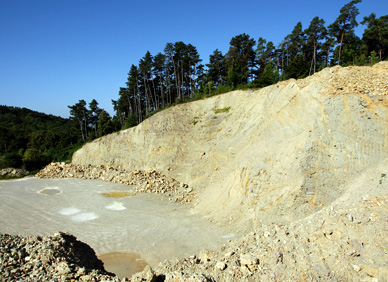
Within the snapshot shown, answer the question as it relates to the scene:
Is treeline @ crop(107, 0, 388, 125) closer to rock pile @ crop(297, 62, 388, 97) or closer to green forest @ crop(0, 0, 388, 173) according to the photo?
green forest @ crop(0, 0, 388, 173)

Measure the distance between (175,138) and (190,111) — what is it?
12.3ft

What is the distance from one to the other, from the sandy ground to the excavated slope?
205 centimetres

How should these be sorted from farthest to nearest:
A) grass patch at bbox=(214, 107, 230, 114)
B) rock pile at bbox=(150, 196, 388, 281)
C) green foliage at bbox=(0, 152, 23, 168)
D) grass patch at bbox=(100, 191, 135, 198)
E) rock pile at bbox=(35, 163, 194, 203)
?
green foliage at bbox=(0, 152, 23, 168)
grass patch at bbox=(214, 107, 230, 114)
grass patch at bbox=(100, 191, 135, 198)
rock pile at bbox=(35, 163, 194, 203)
rock pile at bbox=(150, 196, 388, 281)

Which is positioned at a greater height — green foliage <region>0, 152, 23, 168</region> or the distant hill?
the distant hill

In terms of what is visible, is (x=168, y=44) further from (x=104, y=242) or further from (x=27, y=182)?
(x=104, y=242)

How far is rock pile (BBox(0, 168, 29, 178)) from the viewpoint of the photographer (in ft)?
105

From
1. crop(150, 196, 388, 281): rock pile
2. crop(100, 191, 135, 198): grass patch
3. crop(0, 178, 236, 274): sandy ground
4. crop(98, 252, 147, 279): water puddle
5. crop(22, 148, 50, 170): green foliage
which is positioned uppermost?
crop(22, 148, 50, 170): green foliage

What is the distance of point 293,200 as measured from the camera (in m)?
12.1

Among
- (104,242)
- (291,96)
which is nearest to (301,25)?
(291,96)

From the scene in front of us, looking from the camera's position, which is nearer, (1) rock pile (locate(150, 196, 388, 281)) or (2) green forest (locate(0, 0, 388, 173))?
(1) rock pile (locate(150, 196, 388, 281))

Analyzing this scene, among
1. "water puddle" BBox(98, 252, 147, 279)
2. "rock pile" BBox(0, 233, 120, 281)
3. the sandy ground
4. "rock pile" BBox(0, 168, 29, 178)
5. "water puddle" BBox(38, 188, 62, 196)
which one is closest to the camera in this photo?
"rock pile" BBox(0, 233, 120, 281)

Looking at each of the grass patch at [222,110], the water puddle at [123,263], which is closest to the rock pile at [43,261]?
the water puddle at [123,263]

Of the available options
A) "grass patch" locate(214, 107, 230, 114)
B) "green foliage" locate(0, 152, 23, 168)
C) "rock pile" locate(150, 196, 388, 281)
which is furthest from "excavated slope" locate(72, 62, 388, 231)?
"green foliage" locate(0, 152, 23, 168)

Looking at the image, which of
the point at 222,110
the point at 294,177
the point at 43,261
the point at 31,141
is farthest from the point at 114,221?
the point at 31,141
